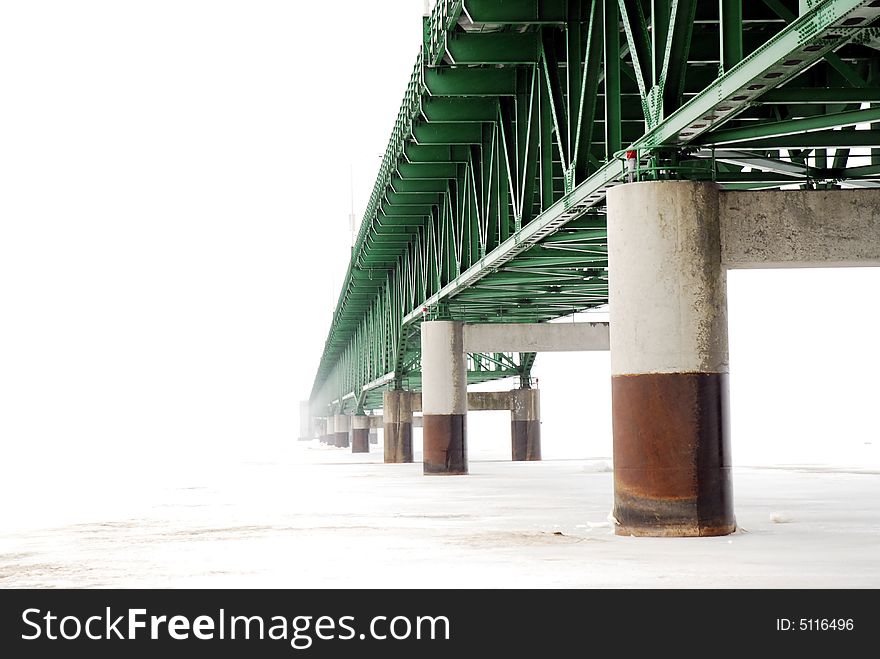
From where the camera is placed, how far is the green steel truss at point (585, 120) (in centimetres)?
1662

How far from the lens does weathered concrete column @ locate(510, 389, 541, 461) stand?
6400 centimetres

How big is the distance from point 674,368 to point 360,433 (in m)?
73.2

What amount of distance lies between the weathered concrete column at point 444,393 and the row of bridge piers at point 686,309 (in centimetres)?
2315

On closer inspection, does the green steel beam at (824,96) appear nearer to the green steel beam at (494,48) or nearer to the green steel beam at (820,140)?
the green steel beam at (820,140)

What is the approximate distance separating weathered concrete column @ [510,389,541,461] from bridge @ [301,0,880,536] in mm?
27215

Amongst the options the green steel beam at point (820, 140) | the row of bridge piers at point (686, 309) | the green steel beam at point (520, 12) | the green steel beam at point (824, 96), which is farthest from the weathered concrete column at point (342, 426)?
the green steel beam at point (824, 96)

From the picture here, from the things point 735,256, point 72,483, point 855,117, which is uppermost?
point 855,117

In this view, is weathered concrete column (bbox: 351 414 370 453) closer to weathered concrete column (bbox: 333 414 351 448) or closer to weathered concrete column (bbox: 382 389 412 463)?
weathered concrete column (bbox: 333 414 351 448)

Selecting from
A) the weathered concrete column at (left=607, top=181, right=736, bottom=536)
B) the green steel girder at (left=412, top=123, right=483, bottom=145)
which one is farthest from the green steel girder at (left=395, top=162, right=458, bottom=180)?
the weathered concrete column at (left=607, top=181, right=736, bottom=536)

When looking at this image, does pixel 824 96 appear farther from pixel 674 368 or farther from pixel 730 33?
pixel 674 368

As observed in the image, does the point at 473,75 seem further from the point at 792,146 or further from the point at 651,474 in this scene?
the point at 651,474

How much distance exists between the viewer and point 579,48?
901 inches
